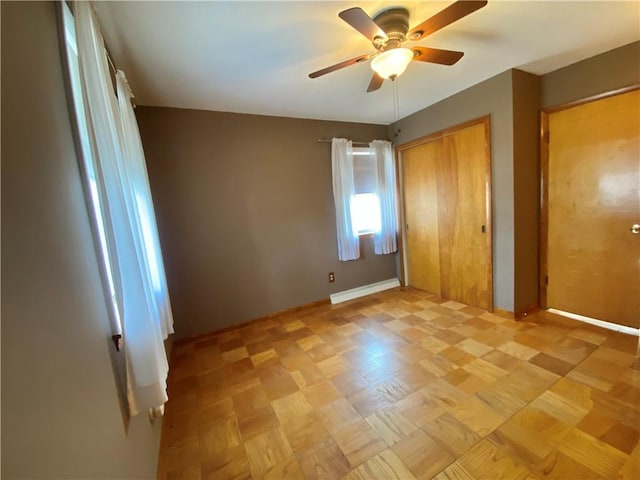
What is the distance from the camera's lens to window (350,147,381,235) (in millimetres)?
3490

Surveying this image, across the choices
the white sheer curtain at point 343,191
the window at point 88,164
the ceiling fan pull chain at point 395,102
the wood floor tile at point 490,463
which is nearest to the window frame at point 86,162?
the window at point 88,164

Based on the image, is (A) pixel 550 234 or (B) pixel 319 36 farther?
(A) pixel 550 234

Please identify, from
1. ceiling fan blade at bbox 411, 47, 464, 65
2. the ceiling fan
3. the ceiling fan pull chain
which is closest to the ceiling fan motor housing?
the ceiling fan

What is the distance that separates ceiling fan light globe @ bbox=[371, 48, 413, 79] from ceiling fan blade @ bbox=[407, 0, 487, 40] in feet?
0.28

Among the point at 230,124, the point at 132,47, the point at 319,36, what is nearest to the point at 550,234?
the point at 319,36

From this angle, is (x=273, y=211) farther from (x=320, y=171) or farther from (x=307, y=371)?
(x=307, y=371)

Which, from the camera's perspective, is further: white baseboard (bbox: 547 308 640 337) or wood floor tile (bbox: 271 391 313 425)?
white baseboard (bbox: 547 308 640 337)

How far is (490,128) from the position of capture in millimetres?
2572

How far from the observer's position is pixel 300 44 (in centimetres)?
175

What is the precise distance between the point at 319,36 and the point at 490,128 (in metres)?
1.88

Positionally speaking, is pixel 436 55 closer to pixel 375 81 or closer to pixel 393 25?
pixel 393 25

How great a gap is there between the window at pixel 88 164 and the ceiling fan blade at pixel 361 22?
111cm

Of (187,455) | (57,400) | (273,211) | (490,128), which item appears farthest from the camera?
(273,211)

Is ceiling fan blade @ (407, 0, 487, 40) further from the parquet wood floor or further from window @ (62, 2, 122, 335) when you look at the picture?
the parquet wood floor
